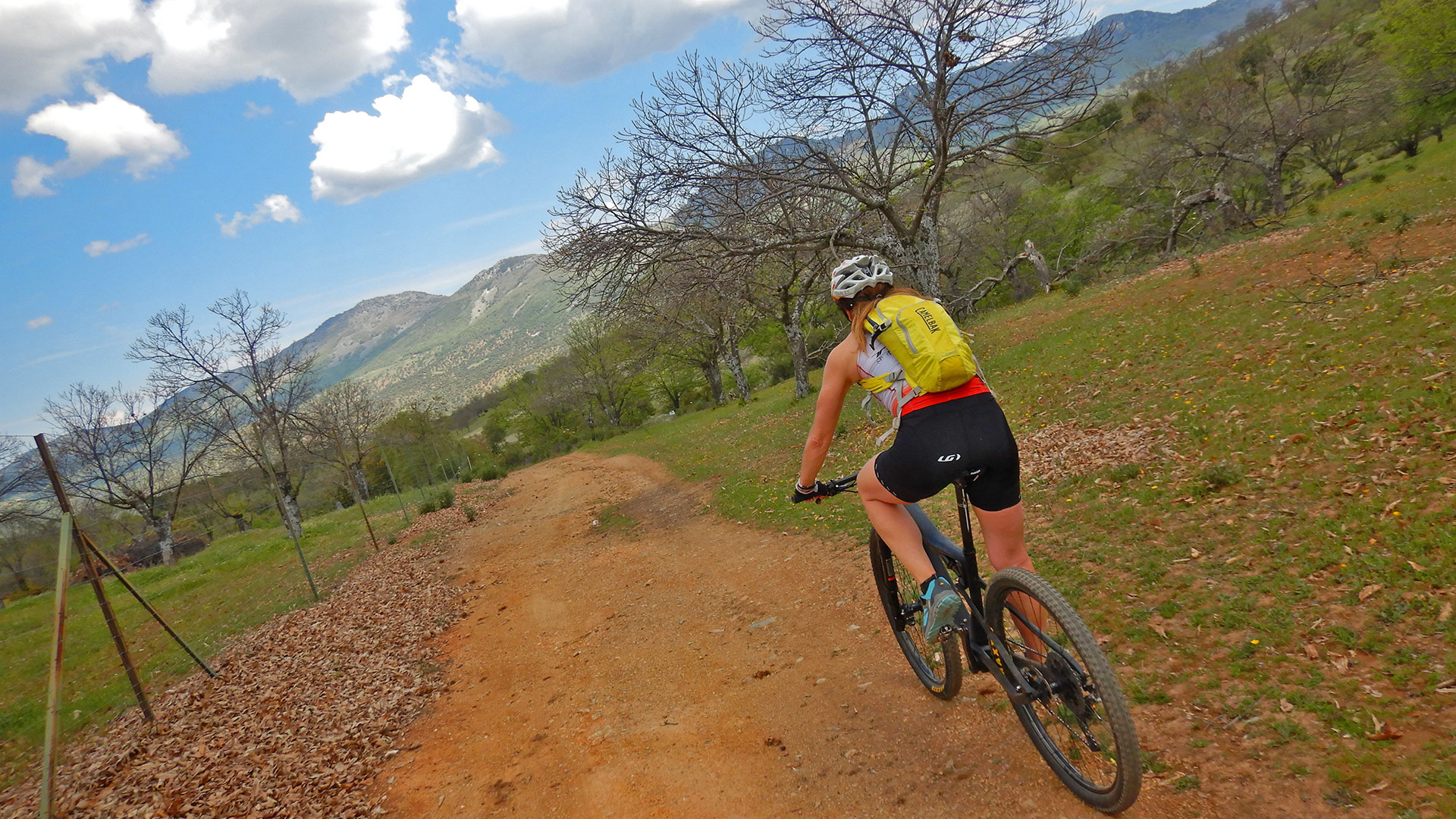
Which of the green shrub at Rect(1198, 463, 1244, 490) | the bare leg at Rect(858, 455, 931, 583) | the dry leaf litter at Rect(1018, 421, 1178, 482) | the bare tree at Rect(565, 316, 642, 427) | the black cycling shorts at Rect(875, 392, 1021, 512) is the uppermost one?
the bare tree at Rect(565, 316, 642, 427)

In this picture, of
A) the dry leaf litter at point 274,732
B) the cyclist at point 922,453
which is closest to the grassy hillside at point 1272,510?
the cyclist at point 922,453

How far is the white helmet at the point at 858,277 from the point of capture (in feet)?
9.89

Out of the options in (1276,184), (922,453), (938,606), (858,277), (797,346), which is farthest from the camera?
(1276,184)

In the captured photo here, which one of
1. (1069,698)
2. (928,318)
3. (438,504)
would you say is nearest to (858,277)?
(928,318)

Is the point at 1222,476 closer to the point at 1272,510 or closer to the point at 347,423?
the point at 1272,510

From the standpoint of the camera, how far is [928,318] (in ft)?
9.11

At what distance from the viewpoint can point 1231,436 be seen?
21.4 ft

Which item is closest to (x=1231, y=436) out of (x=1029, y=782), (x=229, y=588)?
(x=1029, y=782)

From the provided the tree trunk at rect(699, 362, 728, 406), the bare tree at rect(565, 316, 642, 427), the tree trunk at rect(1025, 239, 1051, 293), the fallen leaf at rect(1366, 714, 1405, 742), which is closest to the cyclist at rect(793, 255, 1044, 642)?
the fallen leaf at rect(1366, 714, 1405, 742)

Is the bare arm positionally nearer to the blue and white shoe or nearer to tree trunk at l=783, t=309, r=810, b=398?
the blue and white shoe

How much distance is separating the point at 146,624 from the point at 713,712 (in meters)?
13.8

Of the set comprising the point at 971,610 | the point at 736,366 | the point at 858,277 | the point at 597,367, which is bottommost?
the point at 971,610

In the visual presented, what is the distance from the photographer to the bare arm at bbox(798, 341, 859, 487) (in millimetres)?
3072

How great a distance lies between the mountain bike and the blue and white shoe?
0.34 ft
